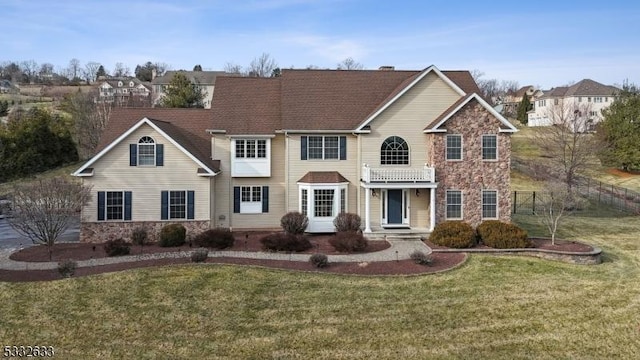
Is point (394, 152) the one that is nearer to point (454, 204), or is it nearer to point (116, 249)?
point (454, 204)

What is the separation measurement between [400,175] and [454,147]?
9.89ft

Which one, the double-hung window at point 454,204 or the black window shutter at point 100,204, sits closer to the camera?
the black window shutter at point 100,204

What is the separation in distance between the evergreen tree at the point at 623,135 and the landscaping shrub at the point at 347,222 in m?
34.4

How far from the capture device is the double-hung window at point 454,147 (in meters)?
25.0

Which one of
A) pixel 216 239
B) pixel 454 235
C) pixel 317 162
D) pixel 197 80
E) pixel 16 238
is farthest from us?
pixel 197 80

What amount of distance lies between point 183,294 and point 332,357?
5.99 meters

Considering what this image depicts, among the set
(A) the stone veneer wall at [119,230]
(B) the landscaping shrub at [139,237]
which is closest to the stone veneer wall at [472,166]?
(A) the stone veneer wall at [119,230]

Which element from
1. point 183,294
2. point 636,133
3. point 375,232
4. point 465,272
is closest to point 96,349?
point 183,294

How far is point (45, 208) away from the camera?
19.9m

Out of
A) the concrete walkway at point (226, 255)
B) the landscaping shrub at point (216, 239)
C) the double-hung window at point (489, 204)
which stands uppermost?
the double-hung window at point (489, 204)

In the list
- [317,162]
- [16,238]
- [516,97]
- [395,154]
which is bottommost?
[16,238]

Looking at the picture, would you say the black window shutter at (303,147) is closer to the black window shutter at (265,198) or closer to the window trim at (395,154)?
the black window shutter at (265,198)

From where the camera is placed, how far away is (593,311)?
48.6 ft

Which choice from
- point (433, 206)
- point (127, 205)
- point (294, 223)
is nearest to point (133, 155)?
point (127, 205)
